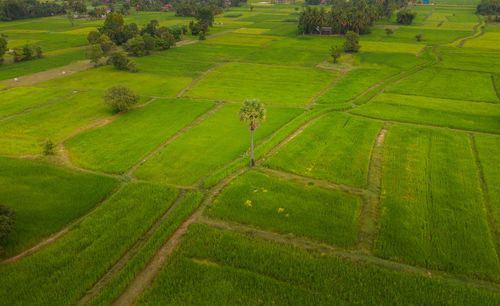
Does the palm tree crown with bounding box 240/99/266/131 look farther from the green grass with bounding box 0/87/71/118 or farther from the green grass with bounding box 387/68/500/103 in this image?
the green grass with bounding box 0/87/71/118

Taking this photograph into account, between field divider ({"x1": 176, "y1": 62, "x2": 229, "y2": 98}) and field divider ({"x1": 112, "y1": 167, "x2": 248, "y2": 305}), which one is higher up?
field divider ({"x1": 176, "y1": 62, "x2": 229, "y2": 98})

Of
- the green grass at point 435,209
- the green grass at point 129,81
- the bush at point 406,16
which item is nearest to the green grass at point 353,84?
the green grass at point 435,209

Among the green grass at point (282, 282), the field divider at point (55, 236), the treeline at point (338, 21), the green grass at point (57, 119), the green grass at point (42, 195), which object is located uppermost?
the treeline at point (338, 21)

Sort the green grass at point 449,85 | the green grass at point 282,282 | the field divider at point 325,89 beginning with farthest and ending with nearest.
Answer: the green grass at point 449,85
the field divider at point 325,89
the green grass at point 282,282

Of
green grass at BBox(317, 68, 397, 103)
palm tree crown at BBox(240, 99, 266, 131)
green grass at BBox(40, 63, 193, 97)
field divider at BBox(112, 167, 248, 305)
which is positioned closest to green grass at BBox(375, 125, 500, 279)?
palm tree crown at BBox(240, 99, 266, 131)

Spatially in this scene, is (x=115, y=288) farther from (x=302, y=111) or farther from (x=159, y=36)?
(x=159, y=36)

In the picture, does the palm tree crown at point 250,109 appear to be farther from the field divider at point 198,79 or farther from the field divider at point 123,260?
the field divider at point 198,79

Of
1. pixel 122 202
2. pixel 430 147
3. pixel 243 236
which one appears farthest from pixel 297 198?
pixel 430 147
